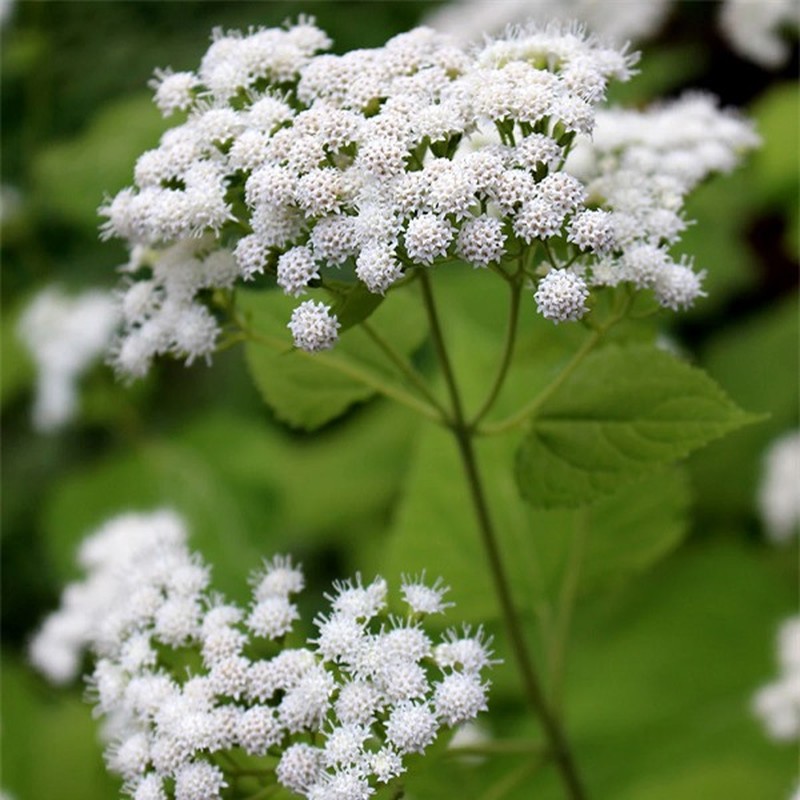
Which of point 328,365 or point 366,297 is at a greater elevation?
point 328,365

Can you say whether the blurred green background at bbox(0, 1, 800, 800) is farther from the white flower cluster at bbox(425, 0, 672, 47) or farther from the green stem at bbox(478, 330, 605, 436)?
the green stem at bbox(478, 330, 605, 436)

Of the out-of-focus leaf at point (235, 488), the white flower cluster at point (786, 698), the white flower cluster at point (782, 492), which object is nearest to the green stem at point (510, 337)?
the white flower cluster at point (786, 698)

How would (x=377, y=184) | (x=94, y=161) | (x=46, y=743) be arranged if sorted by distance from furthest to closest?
(x=94, y=161), (x=46, y=743), (x=377, y=184)

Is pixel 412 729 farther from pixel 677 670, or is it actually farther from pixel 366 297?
pixel 677 670

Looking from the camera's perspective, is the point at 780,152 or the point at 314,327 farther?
the point at 780,152

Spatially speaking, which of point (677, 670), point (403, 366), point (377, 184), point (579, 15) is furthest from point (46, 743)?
point (579, 15)

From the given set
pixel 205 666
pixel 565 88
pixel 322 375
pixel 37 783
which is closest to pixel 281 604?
pixel 205 666
